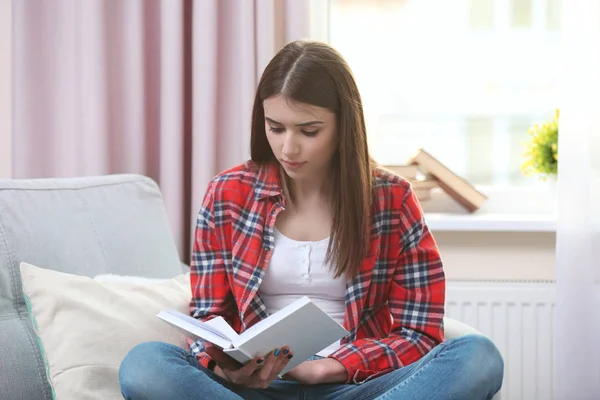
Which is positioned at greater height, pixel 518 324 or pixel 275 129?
pixel 275 129

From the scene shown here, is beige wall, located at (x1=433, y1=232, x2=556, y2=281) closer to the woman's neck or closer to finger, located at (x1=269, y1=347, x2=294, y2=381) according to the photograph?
the woman's neck

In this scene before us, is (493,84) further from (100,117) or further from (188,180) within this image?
(100,117)

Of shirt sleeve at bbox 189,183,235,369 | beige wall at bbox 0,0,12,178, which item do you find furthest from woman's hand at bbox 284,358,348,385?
beige wall at bbox 0,0,12,178

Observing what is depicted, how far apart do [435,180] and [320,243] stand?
967 mm

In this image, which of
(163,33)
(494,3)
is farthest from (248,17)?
(494,3)

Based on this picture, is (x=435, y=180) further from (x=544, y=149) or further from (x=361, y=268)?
(x=361, y=268)

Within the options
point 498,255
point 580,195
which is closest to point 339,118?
point 580,195

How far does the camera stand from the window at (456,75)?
2715 millimetres

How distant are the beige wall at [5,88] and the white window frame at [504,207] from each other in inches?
37.2

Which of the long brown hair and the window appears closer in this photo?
the long brown hair

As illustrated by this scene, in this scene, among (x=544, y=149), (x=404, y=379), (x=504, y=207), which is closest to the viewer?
(x=404, y=379)

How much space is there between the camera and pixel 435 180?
2.57 metres

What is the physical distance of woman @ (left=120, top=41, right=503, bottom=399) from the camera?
62.0 inches

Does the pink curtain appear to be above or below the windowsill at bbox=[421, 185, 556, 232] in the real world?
above
